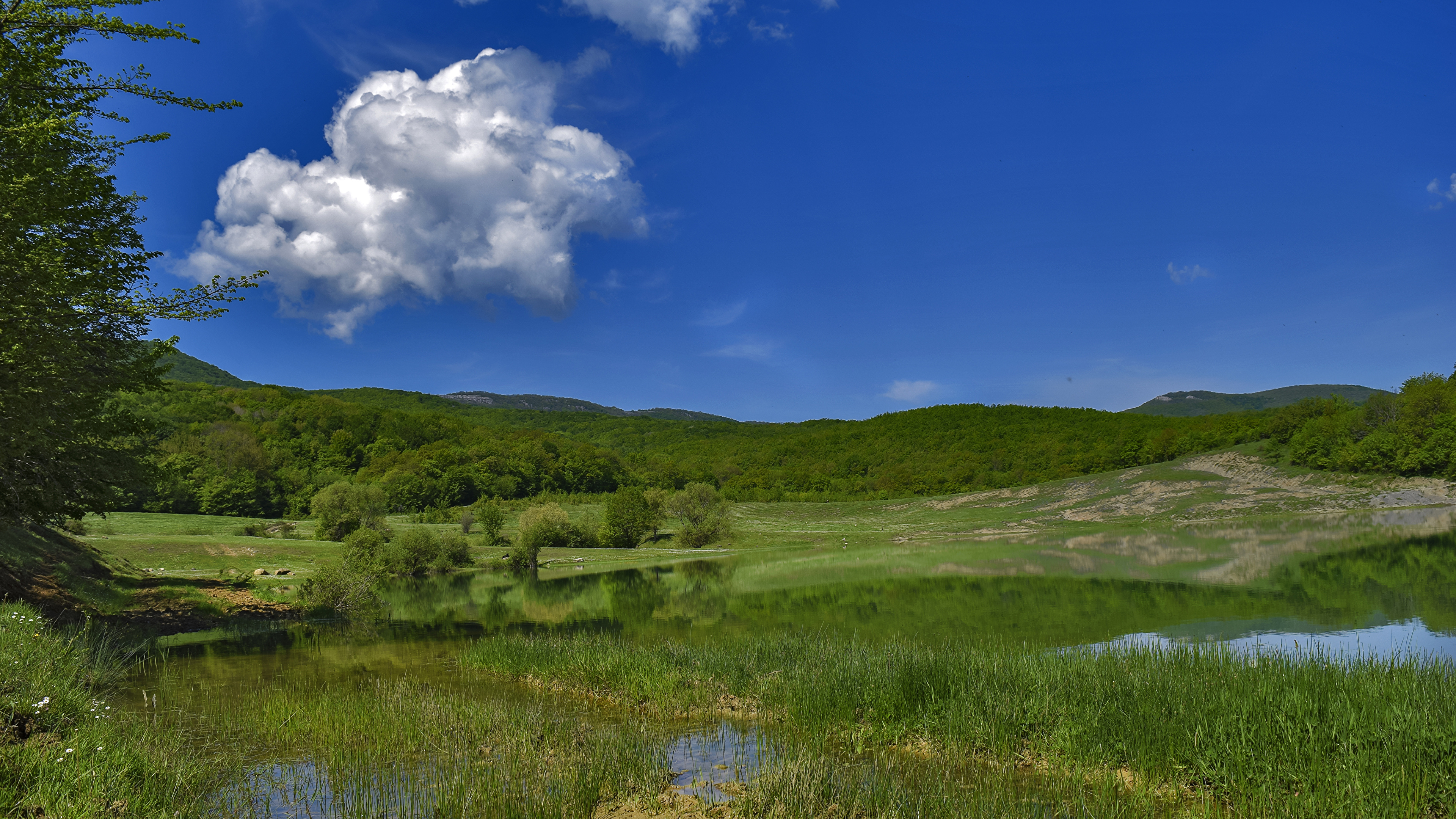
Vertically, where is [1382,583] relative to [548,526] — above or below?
above

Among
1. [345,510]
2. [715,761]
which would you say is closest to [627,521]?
[345,510]

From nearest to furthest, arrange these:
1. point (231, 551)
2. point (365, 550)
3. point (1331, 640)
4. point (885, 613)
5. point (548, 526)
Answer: point (1331, 640) → point (885, 613) → point (231, 551) → point (365, 550) → point (548, 526)

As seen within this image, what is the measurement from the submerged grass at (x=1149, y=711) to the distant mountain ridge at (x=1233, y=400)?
16397cm

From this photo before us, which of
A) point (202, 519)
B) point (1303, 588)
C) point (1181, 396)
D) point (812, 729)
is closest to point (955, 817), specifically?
point (812, 729)

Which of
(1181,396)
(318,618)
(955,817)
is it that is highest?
(1181,396)

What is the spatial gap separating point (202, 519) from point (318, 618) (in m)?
32.5

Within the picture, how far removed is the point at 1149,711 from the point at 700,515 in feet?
183

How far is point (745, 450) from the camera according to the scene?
117125mm

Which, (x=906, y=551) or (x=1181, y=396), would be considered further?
(x=1181, y=396)

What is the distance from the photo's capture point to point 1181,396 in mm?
192125

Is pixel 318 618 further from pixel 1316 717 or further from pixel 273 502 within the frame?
pixel 273 502

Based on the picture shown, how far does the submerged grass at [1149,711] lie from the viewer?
588cm

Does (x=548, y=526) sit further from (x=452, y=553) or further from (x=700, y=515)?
(x=700, y=515)

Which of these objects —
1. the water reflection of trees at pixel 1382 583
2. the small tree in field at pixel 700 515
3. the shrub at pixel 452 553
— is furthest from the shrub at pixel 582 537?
the water reflection of trees at pixel 1382 583
